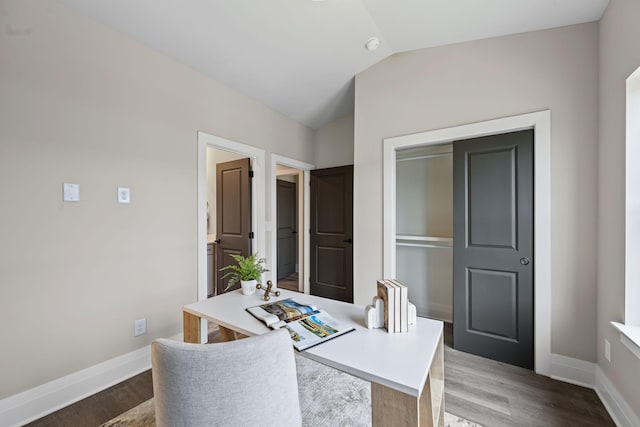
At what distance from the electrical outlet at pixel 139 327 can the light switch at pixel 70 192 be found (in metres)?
1.02

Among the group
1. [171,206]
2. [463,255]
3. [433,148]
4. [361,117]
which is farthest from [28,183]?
[433,148]

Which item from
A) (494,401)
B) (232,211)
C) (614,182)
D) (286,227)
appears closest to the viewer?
(614,182)

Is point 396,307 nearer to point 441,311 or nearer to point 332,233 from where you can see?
point 441,311

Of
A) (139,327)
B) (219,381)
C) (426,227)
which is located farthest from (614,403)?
(139,327)

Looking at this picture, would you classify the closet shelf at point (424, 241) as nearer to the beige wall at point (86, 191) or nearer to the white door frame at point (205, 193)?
the white door frame at point (205, 193)

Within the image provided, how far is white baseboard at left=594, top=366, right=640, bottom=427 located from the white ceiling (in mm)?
2515

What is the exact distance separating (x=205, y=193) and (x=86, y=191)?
92 cm

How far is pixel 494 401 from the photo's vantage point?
1.79 metres

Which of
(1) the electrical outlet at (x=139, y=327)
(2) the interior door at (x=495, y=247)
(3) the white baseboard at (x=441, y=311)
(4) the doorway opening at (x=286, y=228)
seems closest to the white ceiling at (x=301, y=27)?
(2) the interior door at (x=495, y=247)

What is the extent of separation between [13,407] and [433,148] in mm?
3934

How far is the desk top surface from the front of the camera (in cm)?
91

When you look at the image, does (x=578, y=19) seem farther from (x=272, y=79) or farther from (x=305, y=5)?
(x=272, y=79)

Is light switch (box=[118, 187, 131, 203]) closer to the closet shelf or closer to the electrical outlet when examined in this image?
the electrical outlet

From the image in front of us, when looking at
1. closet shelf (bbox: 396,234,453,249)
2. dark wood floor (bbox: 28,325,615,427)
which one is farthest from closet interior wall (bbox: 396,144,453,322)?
dark wood floor (bbox: 28,325,615,427)
